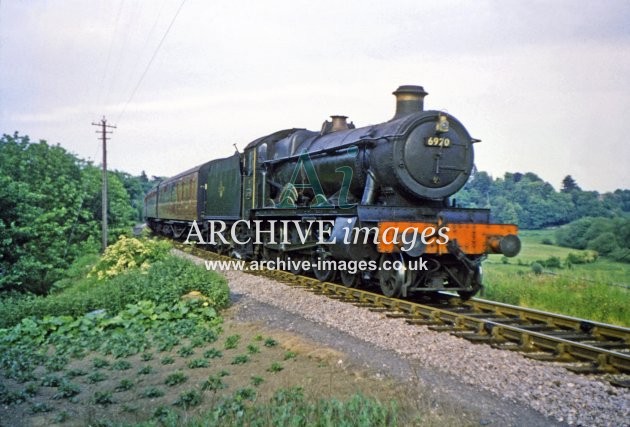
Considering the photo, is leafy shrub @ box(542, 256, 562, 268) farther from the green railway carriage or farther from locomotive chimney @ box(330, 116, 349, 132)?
the green railway carriage

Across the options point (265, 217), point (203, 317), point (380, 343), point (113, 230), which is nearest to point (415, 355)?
point (380, 343)

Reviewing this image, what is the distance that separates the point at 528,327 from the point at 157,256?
373 inches

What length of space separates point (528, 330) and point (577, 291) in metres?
4.11

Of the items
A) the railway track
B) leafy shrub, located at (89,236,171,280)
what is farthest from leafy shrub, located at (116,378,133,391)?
leafy shrub, located at (89,236,171,280)

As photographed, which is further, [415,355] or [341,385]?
[415,355]

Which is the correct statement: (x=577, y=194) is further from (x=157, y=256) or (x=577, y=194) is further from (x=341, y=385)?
(x=341, y=385)

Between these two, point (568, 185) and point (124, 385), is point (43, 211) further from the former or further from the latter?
A: point (568, 185)

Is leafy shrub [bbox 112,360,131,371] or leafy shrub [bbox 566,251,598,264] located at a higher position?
leafy shrub [bbox 566,251,598,264]

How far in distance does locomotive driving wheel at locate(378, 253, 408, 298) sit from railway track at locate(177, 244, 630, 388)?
26 cm

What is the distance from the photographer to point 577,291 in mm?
10789

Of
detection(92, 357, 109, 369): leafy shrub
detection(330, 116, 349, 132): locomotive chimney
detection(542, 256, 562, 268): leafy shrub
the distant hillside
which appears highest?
detection(330, 116, 349, 132): locomotive chimney

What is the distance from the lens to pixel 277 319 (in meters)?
8.73

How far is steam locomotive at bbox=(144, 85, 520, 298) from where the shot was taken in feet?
30.2

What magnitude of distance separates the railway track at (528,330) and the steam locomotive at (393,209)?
0.42 meters
